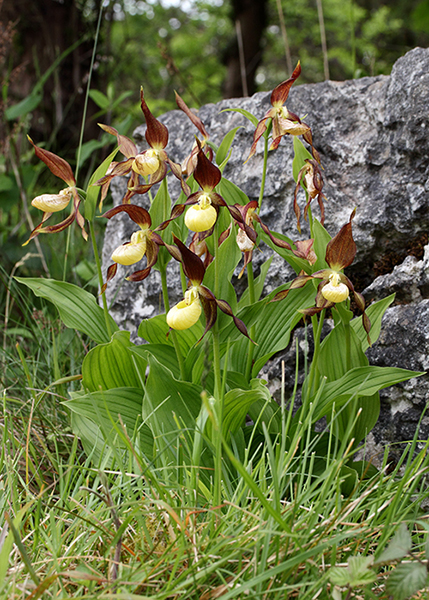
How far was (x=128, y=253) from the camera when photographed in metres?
1.06

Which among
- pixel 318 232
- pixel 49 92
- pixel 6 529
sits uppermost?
pixel 49 92

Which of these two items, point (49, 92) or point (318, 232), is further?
point (49, 92)

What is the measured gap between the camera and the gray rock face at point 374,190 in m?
1.37

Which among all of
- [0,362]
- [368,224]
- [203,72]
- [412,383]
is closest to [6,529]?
[0,362]

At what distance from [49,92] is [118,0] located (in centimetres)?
84

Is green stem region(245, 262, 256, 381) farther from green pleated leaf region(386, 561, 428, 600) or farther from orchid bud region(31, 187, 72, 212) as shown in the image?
green pleated leaf region(386, 561, 428, 600)

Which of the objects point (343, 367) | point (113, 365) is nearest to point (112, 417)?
point (113, 365)

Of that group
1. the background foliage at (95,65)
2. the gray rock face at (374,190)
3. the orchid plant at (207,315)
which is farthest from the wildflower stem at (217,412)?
the background foliage at (95,65)

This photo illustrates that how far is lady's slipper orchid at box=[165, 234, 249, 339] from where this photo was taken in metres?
0.98

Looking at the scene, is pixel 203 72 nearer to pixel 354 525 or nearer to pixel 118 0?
pixel 118 0

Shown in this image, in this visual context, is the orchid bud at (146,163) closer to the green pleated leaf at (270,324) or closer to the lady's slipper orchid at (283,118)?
the lady's slipper orchid at (283,118)

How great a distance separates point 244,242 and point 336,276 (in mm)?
229

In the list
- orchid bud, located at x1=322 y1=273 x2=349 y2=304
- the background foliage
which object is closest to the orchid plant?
orchid bud, located at x1=322 y1=273 x2=349 y2=304

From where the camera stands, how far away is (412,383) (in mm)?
1321
